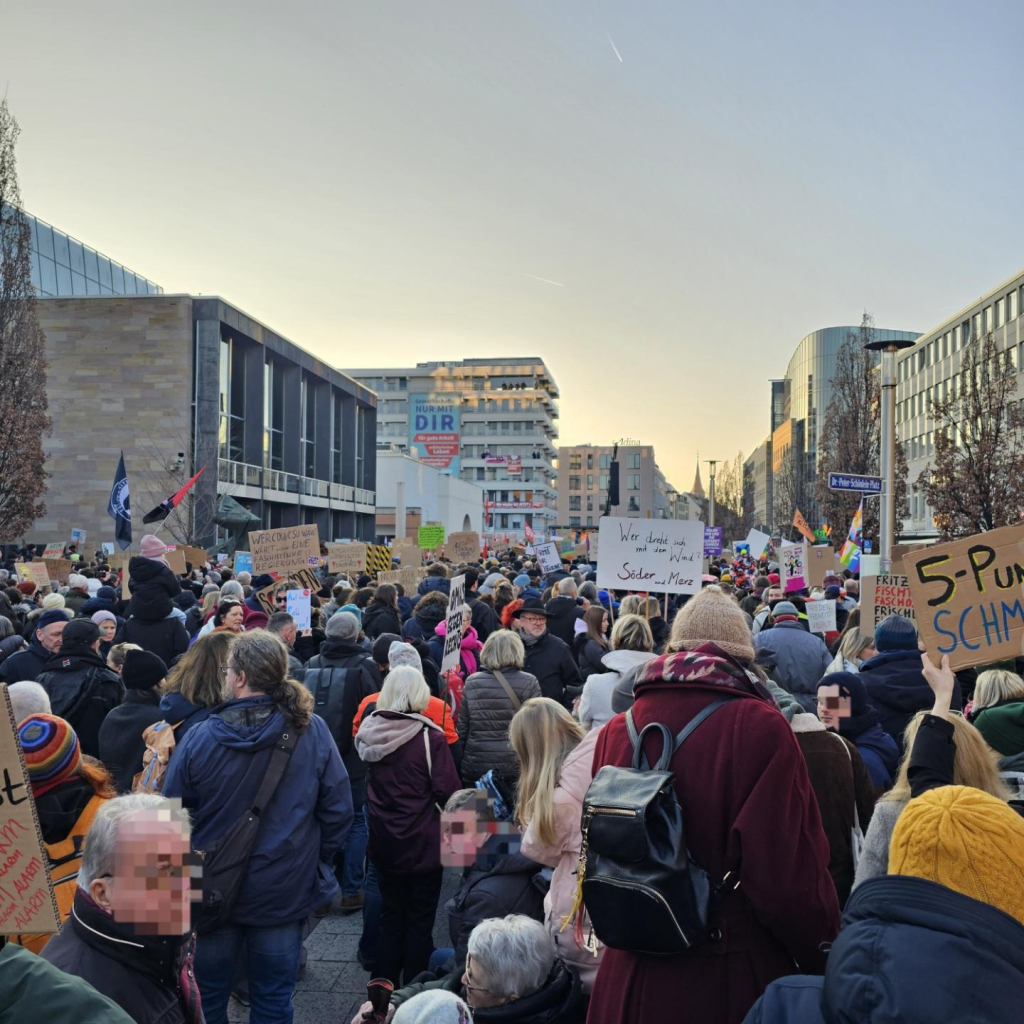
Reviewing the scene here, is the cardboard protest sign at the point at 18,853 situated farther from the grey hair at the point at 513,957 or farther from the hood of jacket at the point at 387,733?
the hood of jacket at the point at 387,733

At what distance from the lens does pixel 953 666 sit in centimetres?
468

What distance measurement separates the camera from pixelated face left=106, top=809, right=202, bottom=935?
2.44 metres

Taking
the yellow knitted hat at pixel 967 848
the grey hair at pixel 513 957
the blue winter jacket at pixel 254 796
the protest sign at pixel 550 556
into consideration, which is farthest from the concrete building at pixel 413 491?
the yellow knitted hat at pixel 967 848

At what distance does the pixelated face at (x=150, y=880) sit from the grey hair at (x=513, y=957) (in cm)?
92

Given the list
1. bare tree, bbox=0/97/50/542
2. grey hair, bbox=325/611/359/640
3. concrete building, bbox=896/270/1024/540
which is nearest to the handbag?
grey hair, bbox=325/611/359/640

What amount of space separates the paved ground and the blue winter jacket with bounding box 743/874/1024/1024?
3.91 meters

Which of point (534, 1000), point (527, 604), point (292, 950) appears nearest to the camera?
point (534, 1000)

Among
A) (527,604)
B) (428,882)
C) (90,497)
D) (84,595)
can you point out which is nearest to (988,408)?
(527,604)

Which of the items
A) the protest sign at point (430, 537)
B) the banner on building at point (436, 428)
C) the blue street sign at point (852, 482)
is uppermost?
the banner on building at point (436, 428)

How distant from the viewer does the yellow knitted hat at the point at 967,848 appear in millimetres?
1684

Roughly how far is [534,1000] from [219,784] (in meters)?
1.56

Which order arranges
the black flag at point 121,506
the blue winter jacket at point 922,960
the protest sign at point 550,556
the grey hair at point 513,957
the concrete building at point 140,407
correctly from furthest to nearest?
1. the concrete building at point 140,407
2. the black flag at point 121,506
3. the protest sign at point 550,556
4. the grey hair at point 513,957
5. the blue winter jacket at point 922,960

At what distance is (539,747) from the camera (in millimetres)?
3867

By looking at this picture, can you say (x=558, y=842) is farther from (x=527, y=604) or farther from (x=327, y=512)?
(x=327, y=512)
